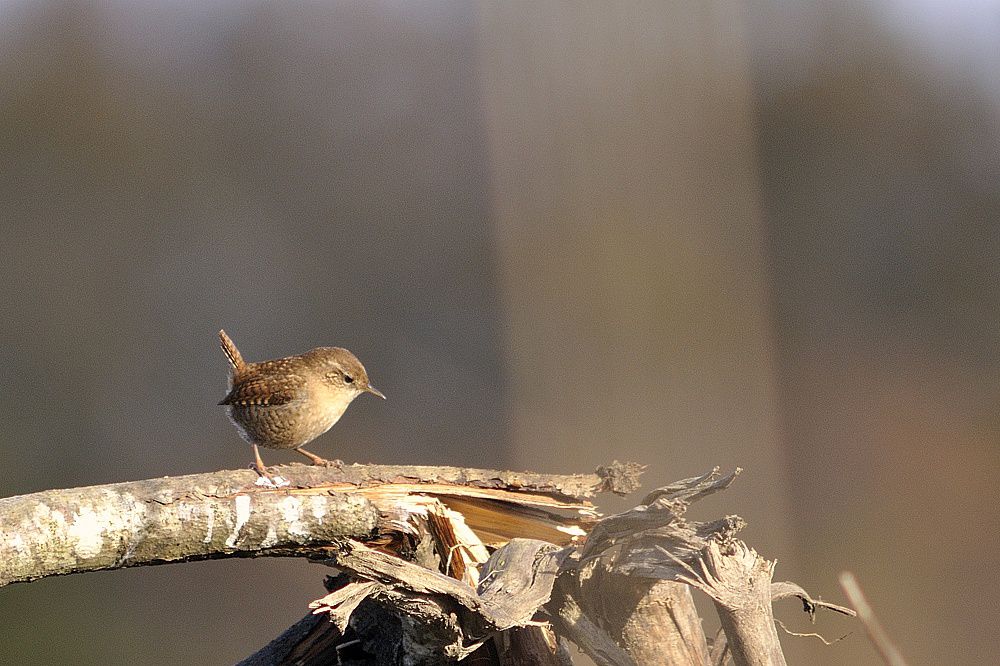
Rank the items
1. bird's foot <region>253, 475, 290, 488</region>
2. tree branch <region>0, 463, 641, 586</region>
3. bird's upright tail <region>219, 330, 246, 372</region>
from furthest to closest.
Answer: bird's upright tail <region>219, 330, 246, 372</region> → bird's foot <region>253, 475, 290, 488</region> → tree branch <region>0, 463, 641, 586</region>

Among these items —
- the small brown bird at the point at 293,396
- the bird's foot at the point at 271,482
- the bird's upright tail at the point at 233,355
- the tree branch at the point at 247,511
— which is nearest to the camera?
the tree branch at the point at 247,511

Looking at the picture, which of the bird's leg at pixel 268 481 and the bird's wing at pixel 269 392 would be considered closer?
the bird's leg at pixel 268 481

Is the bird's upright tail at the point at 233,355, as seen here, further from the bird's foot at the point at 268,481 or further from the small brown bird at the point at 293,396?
the bird's foot at the point at 268,481

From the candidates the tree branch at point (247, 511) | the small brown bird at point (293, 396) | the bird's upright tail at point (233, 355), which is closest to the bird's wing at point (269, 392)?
the small brown bird at point (293, 396)

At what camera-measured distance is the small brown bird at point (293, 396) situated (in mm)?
3275

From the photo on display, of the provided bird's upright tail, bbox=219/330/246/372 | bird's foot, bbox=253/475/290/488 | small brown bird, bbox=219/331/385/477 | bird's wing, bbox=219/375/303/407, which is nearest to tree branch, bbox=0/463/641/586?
bird's foot, bbox=253/475/290/488

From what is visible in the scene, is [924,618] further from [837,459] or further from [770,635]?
[770,635]

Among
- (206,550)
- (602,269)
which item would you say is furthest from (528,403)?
(206,550)

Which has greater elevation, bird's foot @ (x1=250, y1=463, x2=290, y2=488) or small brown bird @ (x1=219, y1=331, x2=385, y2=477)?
bird's foot @ (x1=250, y1=463, x2=290, y2=488)

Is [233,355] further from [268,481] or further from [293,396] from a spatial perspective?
[268,481]

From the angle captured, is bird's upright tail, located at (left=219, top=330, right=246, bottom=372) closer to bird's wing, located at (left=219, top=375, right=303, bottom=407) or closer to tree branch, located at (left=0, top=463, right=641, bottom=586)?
bird's wing, located at (left=219, top=375, right=303, bottom=407)

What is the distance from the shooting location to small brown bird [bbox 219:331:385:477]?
Answer: 10.7ft

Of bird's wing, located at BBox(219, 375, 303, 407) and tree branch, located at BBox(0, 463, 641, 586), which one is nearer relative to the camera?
tree branch, located at BBox(0, 463, 641, 586)

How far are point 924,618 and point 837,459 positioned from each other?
144cm
